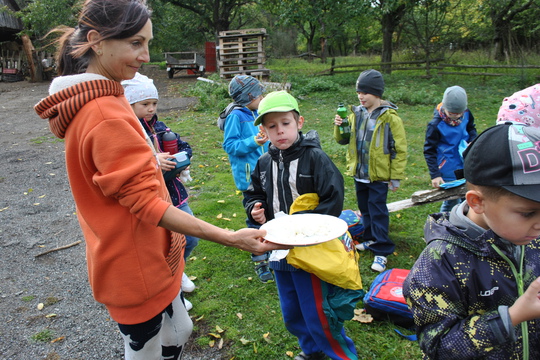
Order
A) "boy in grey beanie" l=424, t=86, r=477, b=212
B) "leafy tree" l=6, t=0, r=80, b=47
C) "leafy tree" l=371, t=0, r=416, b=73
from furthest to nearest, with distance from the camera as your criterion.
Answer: "leafy tree" l=6, t=0, r=80, b=47 < "leafy tree" l=371, t=0, r=416, b=73 < "boy in grey beanie" l=424, t=86, r=477, b=212

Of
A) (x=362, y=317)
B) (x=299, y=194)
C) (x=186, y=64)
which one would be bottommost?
(x=362, y=317)

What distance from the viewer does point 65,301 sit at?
400 cm

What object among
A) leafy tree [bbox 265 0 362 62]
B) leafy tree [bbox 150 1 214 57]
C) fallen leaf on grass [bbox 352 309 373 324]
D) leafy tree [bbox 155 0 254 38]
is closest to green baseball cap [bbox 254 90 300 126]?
fallen leaf on grass [bbox 352 309 373 324]

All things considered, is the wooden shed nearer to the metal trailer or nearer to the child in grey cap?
the metal trailer

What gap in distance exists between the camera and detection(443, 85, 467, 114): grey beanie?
4270 mm

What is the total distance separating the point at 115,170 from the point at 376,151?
10.5ft

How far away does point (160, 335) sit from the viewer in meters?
2.10

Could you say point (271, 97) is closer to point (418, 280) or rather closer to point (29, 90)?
point (418, 280)

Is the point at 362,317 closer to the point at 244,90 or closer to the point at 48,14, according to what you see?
the point at 244,90

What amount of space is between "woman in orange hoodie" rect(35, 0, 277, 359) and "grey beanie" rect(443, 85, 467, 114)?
3364mm

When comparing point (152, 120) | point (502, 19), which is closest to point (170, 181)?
Result: point (152, 120)

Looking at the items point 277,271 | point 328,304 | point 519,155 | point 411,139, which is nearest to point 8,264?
point 277,271

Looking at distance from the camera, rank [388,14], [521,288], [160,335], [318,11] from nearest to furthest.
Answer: [521,288]
[160,335]
[318,11]
[388,14]

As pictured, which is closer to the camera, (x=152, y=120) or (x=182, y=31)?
(x=152, y=120)
